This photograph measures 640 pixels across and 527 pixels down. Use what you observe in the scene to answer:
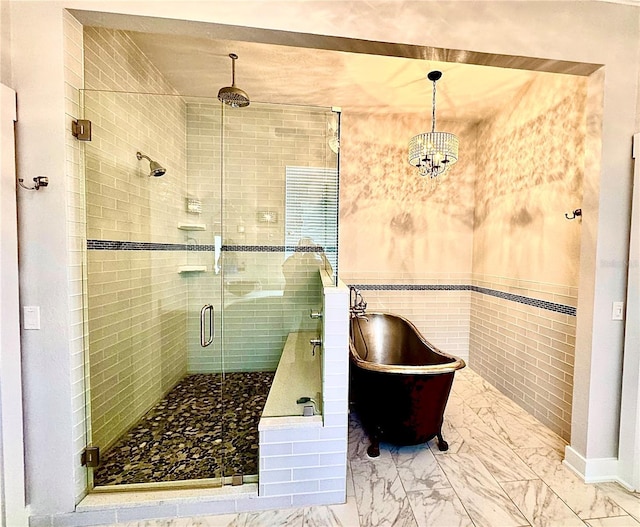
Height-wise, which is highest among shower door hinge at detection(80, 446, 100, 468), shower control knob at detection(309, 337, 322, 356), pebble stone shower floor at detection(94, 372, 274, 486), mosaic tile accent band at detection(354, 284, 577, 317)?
mosaic tile accent band at detection(354, 284, 577, 317)

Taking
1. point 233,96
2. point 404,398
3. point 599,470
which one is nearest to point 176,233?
point 233,96

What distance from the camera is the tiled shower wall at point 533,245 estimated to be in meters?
2.33

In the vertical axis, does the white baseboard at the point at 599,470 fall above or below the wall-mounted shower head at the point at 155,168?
below

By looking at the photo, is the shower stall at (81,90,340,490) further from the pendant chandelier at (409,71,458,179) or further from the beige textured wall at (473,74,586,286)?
the beige textured wall at (473,74,586,286)

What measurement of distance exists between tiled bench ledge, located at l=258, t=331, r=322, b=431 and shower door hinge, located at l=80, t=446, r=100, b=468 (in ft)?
2.93

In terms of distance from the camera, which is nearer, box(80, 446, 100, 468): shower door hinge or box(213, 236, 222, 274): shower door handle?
box(80, 446, 100, 468): shower door hinge

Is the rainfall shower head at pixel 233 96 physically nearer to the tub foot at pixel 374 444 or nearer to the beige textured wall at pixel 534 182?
the beige textured wall at pixel 534 182

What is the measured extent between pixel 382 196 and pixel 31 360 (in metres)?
3.26

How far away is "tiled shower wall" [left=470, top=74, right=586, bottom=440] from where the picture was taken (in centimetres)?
233

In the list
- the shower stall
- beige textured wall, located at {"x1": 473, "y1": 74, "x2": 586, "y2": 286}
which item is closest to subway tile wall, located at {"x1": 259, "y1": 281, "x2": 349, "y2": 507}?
the shower stall

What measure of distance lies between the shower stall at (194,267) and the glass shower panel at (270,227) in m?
0.01

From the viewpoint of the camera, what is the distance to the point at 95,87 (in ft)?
6.49

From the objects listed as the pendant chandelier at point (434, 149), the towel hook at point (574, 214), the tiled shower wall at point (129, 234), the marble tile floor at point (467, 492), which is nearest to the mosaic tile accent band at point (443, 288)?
the towel hook at point (574, 214)

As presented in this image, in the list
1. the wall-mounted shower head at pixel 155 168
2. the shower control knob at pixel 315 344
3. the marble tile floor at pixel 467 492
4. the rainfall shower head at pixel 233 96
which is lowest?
the marble tile floor at pixel 467 492
